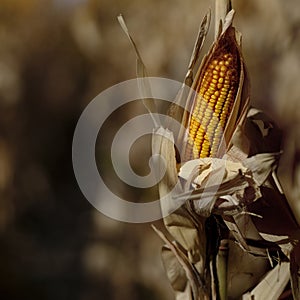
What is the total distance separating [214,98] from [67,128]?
0.31 metres

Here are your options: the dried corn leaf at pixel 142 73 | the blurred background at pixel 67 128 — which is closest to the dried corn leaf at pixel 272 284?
the blurred background at pixel 67 128

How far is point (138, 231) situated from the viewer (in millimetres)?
1024

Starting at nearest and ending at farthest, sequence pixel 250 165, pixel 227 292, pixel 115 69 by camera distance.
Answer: pixel 250 165
pixel 227 292
pixel 115 69

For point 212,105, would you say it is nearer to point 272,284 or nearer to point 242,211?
point 242,211

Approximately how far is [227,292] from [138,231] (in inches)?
7.2

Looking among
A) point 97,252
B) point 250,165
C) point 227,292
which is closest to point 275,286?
point 227,292

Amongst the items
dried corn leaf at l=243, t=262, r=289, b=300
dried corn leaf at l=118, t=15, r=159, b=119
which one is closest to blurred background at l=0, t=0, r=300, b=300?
dried corn leaf at l=118, t=15, r=159, b=119

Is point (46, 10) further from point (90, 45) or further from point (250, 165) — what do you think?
point (250, 165)

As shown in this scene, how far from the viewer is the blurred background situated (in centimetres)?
100

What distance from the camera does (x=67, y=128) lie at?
108 centimetres

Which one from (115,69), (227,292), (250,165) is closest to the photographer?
(250,165)

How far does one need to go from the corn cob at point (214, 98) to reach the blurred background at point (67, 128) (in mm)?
42

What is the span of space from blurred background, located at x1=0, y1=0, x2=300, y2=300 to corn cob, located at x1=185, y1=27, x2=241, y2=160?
0.04 meters

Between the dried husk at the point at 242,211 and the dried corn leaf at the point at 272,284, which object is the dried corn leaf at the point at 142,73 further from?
the dried corn leaf at the point at 272,284
